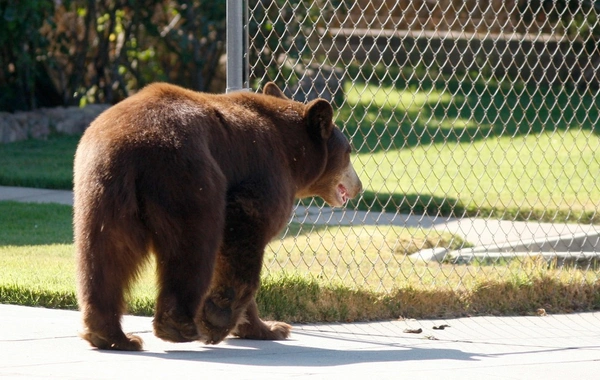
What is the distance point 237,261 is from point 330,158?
1.11 meters

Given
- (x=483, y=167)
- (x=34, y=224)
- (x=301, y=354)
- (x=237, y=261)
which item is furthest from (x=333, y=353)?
(x=483, y=167)

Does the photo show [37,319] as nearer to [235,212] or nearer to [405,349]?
[235,212]

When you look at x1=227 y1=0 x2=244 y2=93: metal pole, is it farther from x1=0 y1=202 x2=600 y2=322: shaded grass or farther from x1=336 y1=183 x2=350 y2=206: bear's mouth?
x1=0 y1=202 x2=600 y2=322: shaded grass

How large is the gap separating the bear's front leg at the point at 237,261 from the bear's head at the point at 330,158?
718 millimetres

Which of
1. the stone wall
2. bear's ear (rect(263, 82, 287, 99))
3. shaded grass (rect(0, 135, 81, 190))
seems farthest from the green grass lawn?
bear's ear (rect(263, 82, 287, 99))

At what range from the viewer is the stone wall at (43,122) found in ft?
43.3

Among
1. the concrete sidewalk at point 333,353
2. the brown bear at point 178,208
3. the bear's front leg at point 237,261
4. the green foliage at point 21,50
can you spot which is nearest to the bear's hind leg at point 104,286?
the brown bear at point 178,208

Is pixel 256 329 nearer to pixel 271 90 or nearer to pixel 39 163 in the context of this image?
pixel 271 90

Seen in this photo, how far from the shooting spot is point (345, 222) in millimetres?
9586

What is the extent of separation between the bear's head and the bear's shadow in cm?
103

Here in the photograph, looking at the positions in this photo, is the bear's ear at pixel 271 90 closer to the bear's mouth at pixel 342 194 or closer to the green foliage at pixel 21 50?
the bear's mouth at pixel 342 194

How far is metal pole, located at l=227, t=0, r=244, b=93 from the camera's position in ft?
20.2

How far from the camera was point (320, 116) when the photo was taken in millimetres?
5844

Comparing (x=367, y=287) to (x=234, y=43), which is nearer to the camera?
(x=234, y=43)
